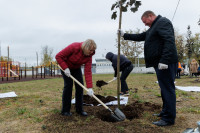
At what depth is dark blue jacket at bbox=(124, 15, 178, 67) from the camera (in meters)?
2.84

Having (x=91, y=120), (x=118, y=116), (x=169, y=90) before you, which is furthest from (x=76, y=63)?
(x=169, y=90)

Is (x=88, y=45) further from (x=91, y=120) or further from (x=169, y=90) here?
(x=169, y=90)

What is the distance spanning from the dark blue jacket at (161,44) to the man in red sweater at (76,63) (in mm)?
965

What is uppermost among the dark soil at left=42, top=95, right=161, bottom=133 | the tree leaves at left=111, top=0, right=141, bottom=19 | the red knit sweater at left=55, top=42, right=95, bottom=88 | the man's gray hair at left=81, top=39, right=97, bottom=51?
the tree leaves at left=111, top=0, right=141, bottom=19

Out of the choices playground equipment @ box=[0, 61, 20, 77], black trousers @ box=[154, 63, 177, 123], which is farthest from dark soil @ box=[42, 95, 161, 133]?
playground equipment @ box=[0, 61, 20, 77]

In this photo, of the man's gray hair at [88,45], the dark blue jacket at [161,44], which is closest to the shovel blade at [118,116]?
the dark blue jacket at [161,44]

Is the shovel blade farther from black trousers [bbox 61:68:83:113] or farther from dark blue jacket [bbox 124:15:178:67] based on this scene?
dark blue jacket [bbox 124:15:178:67]

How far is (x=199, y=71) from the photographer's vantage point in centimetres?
1148

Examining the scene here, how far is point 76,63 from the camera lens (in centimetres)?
339

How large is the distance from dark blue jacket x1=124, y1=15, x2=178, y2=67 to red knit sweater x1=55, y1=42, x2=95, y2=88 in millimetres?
1105

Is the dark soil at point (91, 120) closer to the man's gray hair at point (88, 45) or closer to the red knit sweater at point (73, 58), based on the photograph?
the red knit sweater at point (73, 58)

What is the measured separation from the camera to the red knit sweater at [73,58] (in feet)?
10.8

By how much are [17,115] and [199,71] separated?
1115 cm

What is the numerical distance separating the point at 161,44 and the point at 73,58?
1556 mm
